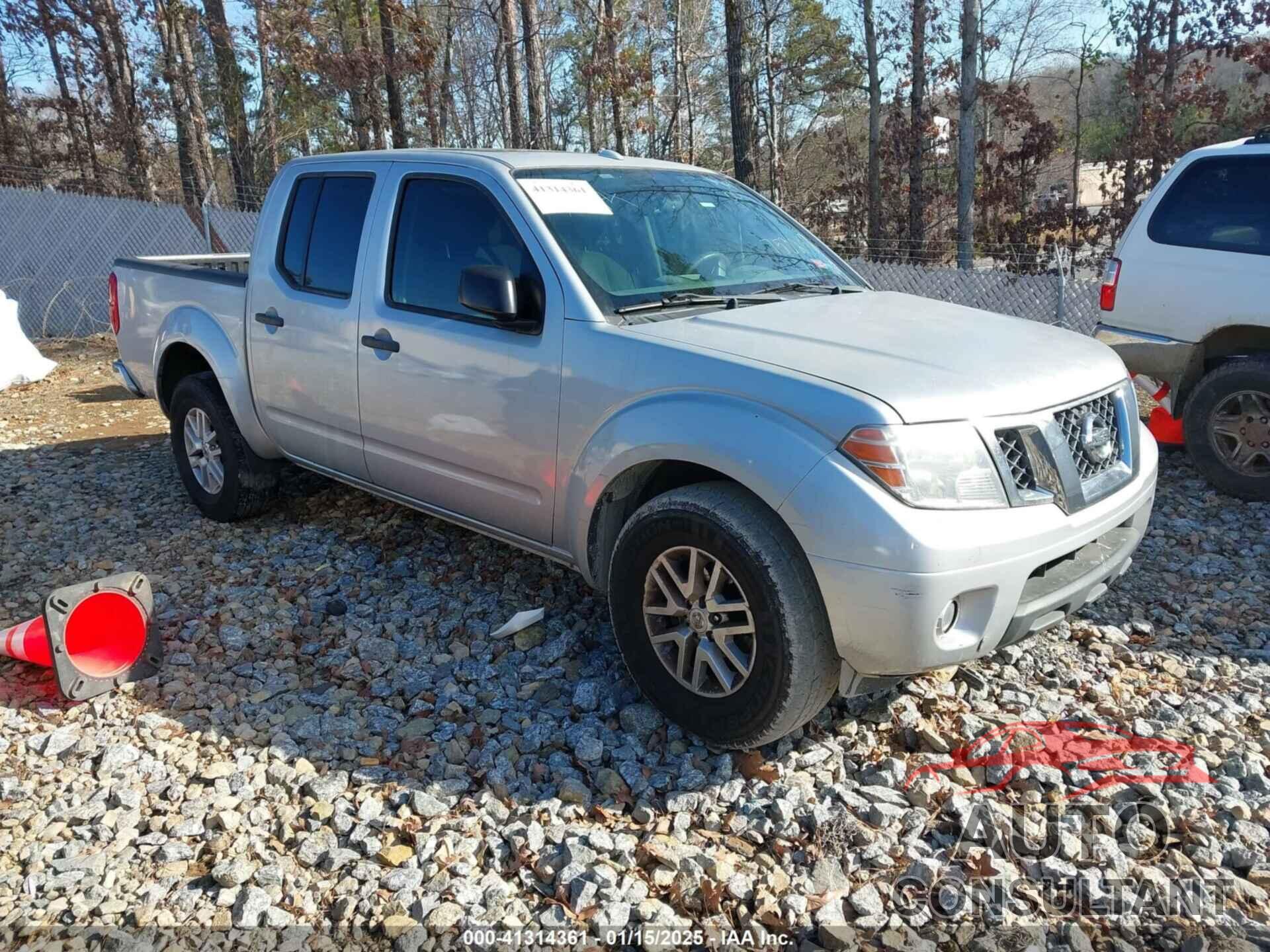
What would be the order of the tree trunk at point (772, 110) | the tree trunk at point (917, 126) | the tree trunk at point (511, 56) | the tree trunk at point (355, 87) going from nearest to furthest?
1. the tree trunk at point (511, 56)
2. the tree trunk at point (917, 126)
3. the tree trunk at point (355, 87)
4. the tree trunk at point (772, 110)

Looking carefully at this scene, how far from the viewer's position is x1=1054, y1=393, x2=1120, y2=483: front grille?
124 inches

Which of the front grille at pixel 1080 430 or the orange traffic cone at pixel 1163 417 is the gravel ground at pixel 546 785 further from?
the orange traffic cone at pixel 1163 417

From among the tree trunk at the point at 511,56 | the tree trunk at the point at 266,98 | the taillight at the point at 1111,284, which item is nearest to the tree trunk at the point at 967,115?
the tree trunk at the point at 511,56

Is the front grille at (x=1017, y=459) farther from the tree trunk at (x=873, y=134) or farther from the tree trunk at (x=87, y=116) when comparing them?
the tree trunk at (x=87, y=116)

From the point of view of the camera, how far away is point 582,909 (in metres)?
2.67

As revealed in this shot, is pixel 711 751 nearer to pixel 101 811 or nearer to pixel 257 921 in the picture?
pixel 257 921

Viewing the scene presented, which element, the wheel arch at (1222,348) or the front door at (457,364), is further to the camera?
the wheel arch at (1222,348)

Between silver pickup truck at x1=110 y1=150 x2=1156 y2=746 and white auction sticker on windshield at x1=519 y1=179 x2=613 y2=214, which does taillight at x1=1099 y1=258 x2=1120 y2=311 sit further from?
white auction sticker on windshield at x1=519 y1=179 x2=613 y2=214

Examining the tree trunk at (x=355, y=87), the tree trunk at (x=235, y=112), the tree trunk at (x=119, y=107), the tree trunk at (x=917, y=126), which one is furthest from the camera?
the tree trunk at (x=235, y=112)

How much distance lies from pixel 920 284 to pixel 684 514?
8.43m

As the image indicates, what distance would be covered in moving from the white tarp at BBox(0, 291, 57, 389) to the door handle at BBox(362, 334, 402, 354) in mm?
7408

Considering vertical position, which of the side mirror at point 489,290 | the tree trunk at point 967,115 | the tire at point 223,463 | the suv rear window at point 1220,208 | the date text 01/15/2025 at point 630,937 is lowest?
the date text 01/15/2025 at point 630,937

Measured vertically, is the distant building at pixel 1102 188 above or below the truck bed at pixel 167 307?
above

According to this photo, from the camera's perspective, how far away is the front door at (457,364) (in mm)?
3676
